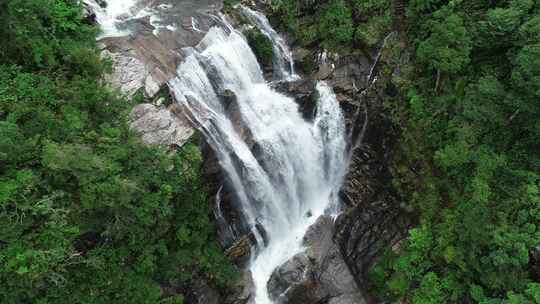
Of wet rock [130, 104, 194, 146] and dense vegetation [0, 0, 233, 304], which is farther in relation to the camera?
wet rock [130, 104, 194, 146]

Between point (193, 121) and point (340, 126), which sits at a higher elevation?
point (193, 121)

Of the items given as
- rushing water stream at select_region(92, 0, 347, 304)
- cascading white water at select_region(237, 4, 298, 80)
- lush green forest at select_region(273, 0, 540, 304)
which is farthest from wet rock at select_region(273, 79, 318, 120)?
lush green forest at select_region(273, 0, 540, 304)

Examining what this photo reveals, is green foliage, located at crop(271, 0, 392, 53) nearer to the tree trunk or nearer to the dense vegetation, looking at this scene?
the tree trunk

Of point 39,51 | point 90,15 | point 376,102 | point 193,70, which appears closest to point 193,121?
point 193,70

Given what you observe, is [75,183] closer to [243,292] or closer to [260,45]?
[243,292]


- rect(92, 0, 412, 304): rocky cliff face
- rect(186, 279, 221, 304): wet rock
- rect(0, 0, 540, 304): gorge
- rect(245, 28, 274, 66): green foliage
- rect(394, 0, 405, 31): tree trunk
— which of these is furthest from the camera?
rect(394, 0, 405, 31): tree trunk

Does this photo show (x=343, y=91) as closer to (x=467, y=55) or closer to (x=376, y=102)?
(x=376, y=102)
